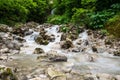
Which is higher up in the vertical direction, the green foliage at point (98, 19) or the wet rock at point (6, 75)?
the green foliage at point (98, 19)

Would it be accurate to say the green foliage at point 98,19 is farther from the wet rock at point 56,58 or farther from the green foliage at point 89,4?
the wet rock at point 56,58

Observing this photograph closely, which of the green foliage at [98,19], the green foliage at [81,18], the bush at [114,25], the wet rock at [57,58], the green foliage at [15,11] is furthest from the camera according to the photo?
the green foliage at [15,11]

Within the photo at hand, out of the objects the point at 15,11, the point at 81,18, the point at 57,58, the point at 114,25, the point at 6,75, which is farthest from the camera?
the point at 15,11

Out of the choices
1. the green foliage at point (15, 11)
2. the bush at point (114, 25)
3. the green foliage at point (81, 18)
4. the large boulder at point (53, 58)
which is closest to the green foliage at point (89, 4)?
the green foliage at point (81, 18)

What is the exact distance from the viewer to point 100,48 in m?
12.0

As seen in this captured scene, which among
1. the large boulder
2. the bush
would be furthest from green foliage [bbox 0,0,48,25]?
the large boulder

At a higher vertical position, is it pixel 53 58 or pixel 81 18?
pixel 81 18

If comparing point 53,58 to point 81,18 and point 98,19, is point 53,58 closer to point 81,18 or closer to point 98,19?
point 98,19

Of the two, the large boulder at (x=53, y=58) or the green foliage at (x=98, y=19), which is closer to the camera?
the large boulder at (x=53, y=58)

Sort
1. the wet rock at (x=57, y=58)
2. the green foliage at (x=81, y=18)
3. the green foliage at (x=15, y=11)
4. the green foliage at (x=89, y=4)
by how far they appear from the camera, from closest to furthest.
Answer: the wet rock at (x=57, y=58)
the green foliage at (x=81, y=18)
the green foliage at (x=89, y=4)
the green foliage at (x=15, y=11)

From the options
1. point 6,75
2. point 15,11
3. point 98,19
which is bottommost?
point 6,75

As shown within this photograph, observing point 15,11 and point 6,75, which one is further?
point 15,11

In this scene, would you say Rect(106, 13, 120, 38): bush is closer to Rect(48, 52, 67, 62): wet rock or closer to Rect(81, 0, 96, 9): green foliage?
Rect(81, 0, 96, 9): green foliage

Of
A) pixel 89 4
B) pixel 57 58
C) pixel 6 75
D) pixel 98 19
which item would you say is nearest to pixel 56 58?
pixel 57 58
